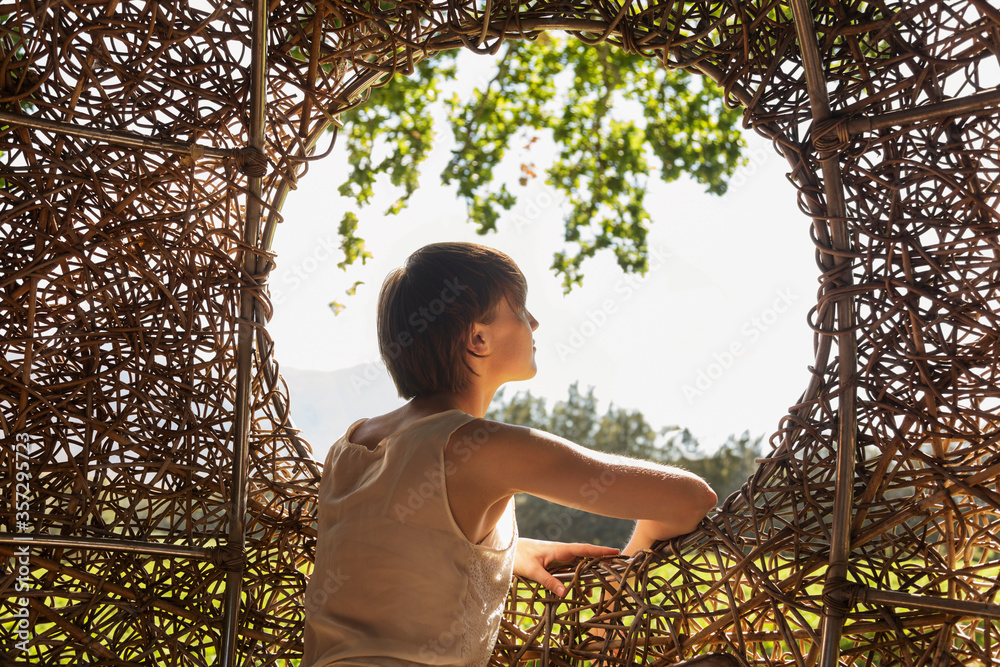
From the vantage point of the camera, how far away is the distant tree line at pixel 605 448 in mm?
3879

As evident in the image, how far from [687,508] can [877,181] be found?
21.0 inches

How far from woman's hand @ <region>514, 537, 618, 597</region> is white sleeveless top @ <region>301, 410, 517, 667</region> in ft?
0.47

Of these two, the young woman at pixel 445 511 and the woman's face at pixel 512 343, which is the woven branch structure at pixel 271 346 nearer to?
the young woman at pixel 445 511

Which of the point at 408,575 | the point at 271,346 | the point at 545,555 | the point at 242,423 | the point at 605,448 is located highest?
the point at 605,448

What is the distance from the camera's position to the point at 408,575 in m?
1.03

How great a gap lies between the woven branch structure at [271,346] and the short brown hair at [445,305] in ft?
0.92

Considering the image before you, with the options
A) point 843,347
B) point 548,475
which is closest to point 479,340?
point 548,475

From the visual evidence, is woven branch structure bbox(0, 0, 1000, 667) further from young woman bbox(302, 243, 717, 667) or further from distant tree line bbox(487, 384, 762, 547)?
distant tree line bbox(487, 384, 762, 547)

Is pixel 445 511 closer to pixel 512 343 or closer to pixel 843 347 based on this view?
pixel 512 343

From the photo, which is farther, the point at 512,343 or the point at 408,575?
the point at 512,343

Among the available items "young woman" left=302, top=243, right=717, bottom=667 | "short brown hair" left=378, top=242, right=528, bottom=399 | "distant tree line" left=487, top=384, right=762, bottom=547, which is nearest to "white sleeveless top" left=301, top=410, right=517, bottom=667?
"young woman" left=302, top=243, right=717, bottom=667

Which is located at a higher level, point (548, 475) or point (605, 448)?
point (605, 448)

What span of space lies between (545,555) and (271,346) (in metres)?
0.64

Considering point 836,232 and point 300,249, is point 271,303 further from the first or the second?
point 300,249
